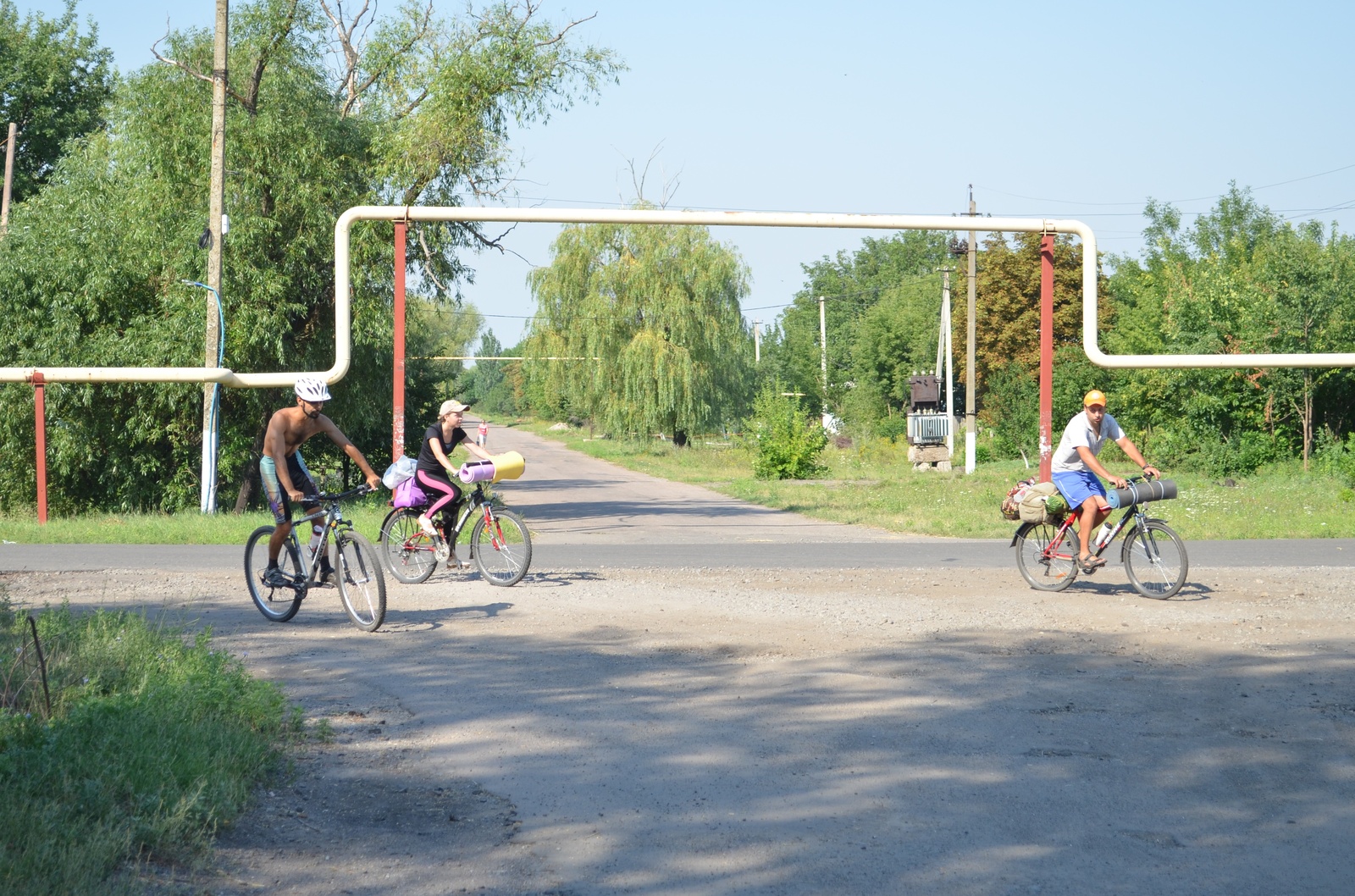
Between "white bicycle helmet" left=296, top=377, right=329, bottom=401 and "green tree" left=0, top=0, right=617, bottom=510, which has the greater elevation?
"green tree" left=0, top=0, right=617, bottom=510

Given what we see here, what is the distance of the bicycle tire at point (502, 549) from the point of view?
38.5 feet

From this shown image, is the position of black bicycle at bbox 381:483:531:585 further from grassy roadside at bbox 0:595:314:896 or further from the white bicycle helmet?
grassy roadside at bbox 0:595:314:896

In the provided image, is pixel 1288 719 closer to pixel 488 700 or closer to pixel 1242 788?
pixel 1242 788

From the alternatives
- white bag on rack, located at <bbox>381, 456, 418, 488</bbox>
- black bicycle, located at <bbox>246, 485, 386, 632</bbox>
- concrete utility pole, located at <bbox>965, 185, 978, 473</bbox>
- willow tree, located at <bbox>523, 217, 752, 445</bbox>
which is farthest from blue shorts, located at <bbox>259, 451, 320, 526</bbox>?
willow tree, located at <bbox>523, 217, 752, 445</bbox>

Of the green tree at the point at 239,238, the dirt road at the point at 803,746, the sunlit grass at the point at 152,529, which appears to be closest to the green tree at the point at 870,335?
the green tree at the point at 239,238

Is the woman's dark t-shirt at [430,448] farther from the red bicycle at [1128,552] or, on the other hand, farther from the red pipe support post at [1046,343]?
the red pipe support post at [1046,343]

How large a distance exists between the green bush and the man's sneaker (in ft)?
98.1

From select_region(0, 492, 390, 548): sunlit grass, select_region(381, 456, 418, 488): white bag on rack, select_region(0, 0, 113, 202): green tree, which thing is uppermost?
select_region(0, 0, 113, 202): green tree

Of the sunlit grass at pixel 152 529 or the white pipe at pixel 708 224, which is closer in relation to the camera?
the white pipe at pixel 708 224

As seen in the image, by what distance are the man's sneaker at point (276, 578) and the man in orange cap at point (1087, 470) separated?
6.62 m

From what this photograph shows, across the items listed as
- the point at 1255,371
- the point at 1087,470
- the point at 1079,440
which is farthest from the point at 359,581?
the point at 1255,371

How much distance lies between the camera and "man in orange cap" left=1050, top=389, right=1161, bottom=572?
11.2 m

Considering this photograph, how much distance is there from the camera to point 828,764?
5992 millimetres

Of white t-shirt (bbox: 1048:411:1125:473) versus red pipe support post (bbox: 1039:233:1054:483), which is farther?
red pipe support post (bbox: 1039:233:1054:483)
